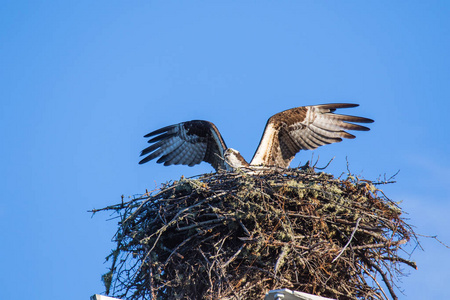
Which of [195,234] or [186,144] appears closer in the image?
[195,234]

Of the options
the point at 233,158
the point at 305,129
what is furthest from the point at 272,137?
the point at 233,158

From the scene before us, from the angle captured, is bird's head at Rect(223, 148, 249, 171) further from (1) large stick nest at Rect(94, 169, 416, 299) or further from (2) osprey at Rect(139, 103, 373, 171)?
(1) large stick nest at Rect(94, 169, 416, 299)

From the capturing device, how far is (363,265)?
7.57m

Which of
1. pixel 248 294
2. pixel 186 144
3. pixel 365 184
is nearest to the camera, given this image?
pixel 248 294

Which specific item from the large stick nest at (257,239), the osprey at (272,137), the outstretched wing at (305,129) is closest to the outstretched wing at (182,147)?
the osprey at (272,137)

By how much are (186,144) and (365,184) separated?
11.4 feet

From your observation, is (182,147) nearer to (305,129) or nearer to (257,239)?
(305,129)

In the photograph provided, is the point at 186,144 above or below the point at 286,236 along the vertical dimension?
above

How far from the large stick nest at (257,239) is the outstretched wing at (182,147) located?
2.63m

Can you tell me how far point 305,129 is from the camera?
10305 millimetres

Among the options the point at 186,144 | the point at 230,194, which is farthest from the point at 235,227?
the point at 186,144

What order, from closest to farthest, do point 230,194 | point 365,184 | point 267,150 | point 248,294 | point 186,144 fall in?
1. point 248,294
2. point 230,194
3. point 365,184
4. point 267,150
5. point 186,144

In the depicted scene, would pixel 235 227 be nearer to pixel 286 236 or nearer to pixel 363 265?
pixel 286 236

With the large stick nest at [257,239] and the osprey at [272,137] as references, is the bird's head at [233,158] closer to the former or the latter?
the osprey at [272,137]
